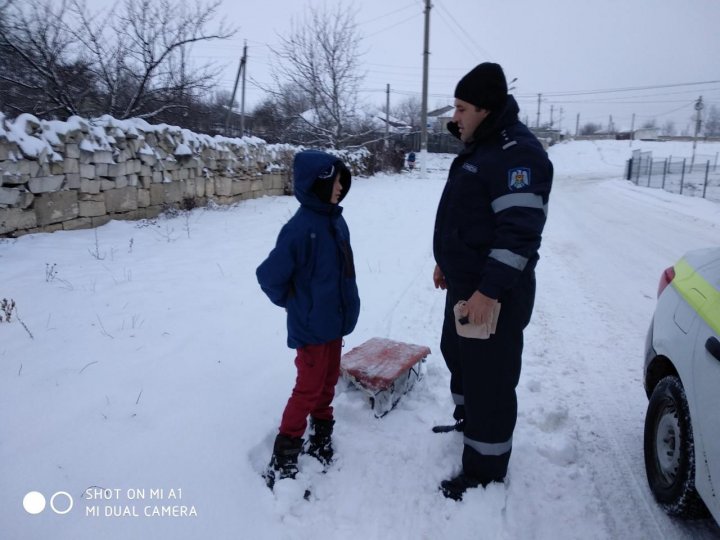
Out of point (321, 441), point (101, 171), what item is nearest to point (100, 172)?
point (101, 171)

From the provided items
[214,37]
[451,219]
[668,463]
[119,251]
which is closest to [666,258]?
[668,463]

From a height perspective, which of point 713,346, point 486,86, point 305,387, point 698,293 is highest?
point 486,86

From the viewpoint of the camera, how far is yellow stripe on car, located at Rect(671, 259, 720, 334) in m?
1.94

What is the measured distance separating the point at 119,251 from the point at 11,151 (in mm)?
1733

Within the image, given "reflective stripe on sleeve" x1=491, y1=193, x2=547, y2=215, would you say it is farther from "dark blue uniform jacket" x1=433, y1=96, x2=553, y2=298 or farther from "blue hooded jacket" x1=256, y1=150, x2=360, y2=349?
"blue hooded jacket" x1=256, y1=150, x2=360, y2=349

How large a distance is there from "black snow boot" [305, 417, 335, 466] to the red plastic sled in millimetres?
375

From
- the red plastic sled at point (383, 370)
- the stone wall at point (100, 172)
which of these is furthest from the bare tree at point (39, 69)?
the red plastic sled at point (383, 370)

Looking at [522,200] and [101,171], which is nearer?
[522,200]

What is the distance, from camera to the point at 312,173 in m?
2.22

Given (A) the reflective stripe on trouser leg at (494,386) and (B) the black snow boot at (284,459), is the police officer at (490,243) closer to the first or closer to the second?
(A) the reflective stripe on trouser leg at (494,386)

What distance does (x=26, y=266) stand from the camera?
5.02m

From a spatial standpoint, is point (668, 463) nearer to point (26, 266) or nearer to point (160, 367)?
point (160, 367)

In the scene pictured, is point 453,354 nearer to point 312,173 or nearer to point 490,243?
point 490,243

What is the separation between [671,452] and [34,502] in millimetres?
2950
